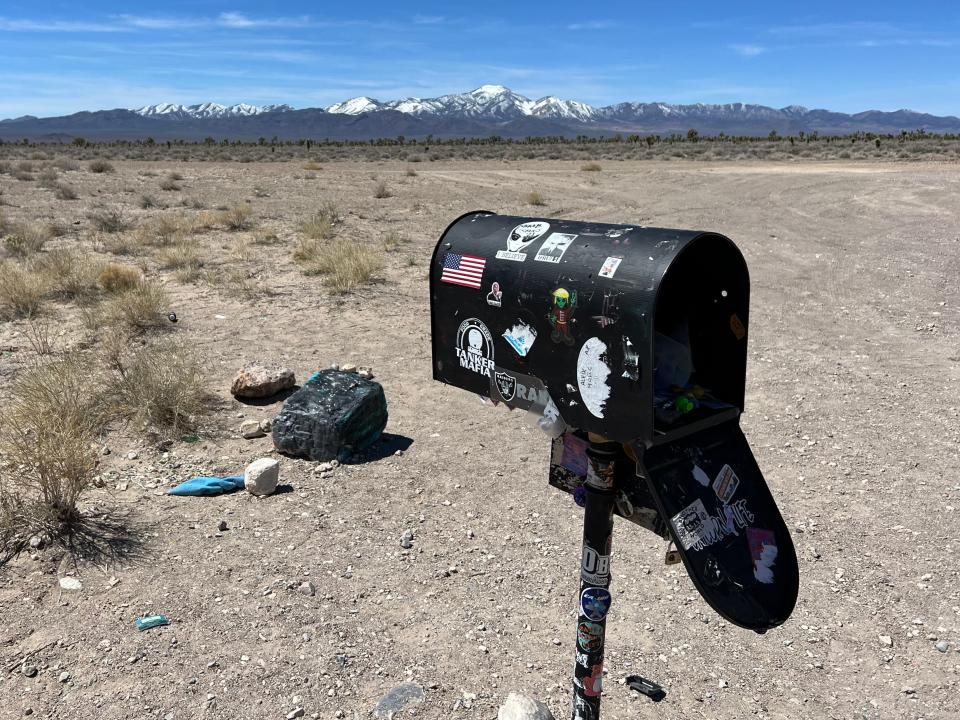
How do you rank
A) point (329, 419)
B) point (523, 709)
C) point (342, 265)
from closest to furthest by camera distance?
point (523, 709), point (329, 419), point (342, 265)

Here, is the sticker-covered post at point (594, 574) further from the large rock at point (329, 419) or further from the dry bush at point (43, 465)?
the dry bush at point (43, 465)

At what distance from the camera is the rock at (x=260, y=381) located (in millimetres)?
6027

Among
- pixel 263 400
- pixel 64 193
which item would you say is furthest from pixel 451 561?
pixel 64 193

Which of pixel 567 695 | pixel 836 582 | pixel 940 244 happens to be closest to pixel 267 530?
pixel 567 695

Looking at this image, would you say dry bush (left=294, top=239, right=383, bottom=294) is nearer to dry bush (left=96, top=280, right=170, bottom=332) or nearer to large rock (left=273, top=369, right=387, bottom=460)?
dry bush (left=96, top=280, right=170, bottom=332)

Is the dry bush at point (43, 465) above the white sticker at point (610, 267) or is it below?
below

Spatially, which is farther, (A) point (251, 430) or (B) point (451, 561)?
(A) point (251, 430)

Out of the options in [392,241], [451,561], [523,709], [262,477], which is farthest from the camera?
[392,241]

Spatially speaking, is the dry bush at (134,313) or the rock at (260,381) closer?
the rock at (260,381)

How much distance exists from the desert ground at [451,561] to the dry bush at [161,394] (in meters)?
0.11

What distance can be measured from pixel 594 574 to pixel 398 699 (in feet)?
4.41

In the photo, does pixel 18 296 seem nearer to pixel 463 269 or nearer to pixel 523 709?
pixel 523 709

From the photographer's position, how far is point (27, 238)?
38.5 feet

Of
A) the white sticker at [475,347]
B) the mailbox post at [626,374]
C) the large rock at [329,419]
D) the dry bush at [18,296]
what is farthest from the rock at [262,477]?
the dry bush at [18,296]
